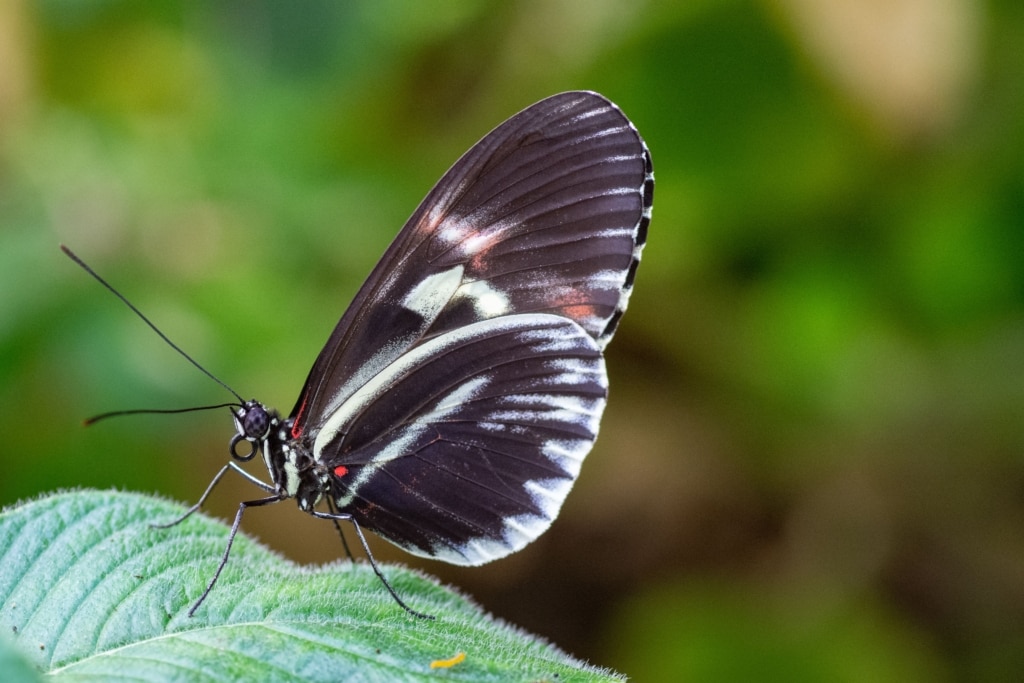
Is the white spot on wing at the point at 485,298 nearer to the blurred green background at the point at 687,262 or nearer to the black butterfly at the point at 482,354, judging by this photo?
the black butterfly at the point at 482,354

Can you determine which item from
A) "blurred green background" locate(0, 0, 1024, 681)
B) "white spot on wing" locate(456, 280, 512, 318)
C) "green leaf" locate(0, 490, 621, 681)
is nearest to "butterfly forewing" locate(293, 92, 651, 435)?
"white spot on wing" locate(456, 280, 512, 318)

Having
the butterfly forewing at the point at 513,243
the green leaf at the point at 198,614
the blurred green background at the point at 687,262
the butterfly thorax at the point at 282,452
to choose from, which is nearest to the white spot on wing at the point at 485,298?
the butterfly forewing at the point at 513,243

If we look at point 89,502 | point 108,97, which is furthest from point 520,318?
point 108,97

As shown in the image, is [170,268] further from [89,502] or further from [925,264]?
[925,264]

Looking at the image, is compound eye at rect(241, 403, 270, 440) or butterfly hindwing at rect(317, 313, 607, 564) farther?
butterfly hindwing at rect(317, 313, 607, 564)

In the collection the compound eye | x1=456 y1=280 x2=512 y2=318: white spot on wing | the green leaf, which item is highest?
x1=456 y1=280 x2=512 y2=318: white spot on wing

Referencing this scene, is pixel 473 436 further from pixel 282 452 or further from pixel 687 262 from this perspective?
pixel 687 262

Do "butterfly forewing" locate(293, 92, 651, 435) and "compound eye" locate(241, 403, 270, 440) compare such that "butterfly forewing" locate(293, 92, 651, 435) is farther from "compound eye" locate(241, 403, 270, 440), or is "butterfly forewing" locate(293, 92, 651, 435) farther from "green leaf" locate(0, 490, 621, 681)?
"green leaf" locate(0, 490, 621, 681)
